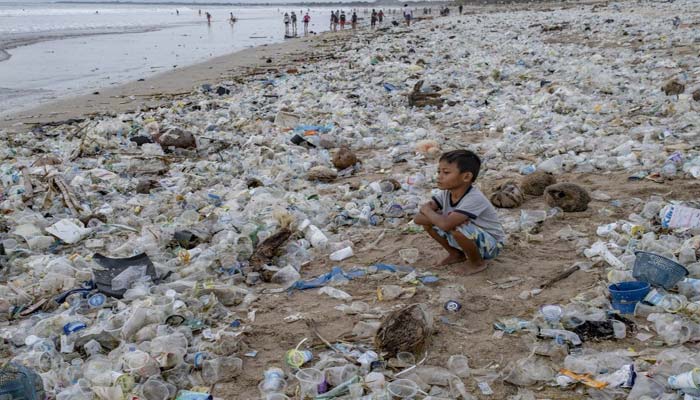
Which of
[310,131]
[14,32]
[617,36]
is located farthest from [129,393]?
[14,32]

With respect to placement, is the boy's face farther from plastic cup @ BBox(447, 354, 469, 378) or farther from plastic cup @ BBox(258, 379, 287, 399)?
plastic cup @ BBox(258, 379, 287, 399)

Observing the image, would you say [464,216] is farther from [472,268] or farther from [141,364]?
[141,364]

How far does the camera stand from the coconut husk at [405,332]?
2.76 metres

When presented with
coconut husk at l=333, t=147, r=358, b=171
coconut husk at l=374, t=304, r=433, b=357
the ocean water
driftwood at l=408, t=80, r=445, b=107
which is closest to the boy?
coconut husk at l=374, t=304, r=433, b=357

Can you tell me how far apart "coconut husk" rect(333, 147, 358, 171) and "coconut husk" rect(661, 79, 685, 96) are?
4.69 m

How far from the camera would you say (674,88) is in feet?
24.9

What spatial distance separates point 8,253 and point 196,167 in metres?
2.54

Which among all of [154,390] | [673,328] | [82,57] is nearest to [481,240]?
[673,328]

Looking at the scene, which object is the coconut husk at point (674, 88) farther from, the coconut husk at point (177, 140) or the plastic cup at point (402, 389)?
the plastic cup at point (402, 389)

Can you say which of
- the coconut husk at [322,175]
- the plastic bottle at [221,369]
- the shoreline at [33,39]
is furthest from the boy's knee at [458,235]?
the shoreline at [33,39]

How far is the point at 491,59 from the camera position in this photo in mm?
13273

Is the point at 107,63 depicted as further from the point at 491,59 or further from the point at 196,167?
the point at 196,167

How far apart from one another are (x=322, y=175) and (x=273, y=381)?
11.5 ft

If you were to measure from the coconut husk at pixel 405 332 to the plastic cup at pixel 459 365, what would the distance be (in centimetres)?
17
